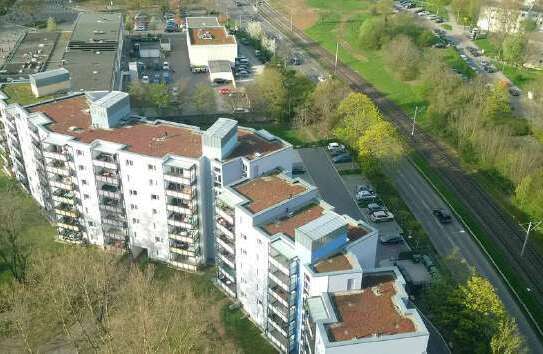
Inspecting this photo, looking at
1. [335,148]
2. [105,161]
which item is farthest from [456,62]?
[105,161]

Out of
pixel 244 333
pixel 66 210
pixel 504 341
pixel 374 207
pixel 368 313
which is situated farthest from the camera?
pixel 374 207

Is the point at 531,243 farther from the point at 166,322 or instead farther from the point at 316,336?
the point at 166,322

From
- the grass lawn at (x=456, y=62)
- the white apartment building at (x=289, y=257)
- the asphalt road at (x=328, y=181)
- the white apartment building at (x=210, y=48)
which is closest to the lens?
the white apartment building at (x=289, y=257)

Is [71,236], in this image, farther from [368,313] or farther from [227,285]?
[368,313]

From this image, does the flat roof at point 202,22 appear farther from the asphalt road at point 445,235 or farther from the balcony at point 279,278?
the balcony at point 279,278

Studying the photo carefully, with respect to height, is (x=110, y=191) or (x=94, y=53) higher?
(x=94, y=53)

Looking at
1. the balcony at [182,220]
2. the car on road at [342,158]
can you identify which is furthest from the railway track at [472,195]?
the balcony at [182,220]
